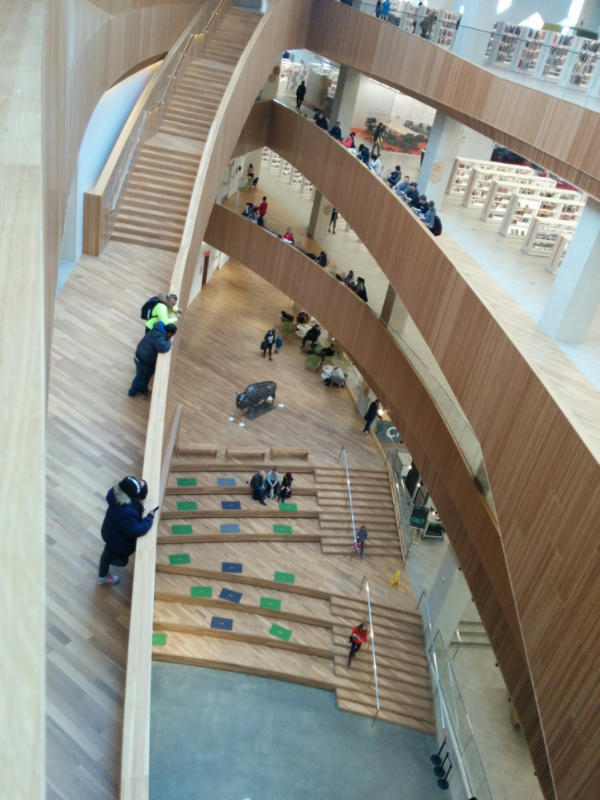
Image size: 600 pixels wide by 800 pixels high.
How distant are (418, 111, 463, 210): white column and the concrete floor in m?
11.6

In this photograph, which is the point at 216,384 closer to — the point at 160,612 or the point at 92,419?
the point at 160,612

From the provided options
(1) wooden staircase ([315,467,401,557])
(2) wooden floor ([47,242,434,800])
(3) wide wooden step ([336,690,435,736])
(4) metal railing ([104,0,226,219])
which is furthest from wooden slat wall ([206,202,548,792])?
(4) metal railing ([104,0,226,219])

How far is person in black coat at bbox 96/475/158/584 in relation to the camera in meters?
5.93

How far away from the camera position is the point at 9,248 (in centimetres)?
173

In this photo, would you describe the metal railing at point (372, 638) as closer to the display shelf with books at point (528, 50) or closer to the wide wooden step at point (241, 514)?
the wide wooden step at point (241, 514)

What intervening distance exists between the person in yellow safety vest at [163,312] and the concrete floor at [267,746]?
9028 millimetres

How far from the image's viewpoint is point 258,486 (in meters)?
18.3

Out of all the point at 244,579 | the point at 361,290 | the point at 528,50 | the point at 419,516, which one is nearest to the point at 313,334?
the point at 361,290

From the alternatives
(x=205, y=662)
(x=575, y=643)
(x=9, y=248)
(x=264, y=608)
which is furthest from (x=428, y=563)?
(x=9, y=248)

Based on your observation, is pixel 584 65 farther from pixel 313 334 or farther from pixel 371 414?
pixel 313 334

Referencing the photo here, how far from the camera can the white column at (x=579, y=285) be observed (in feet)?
35.4

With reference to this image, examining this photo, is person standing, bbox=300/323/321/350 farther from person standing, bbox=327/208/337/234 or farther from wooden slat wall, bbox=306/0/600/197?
wooden slat wall, bbox=306/0/600/197

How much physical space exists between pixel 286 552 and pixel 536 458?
10.5 metres

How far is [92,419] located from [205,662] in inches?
348
